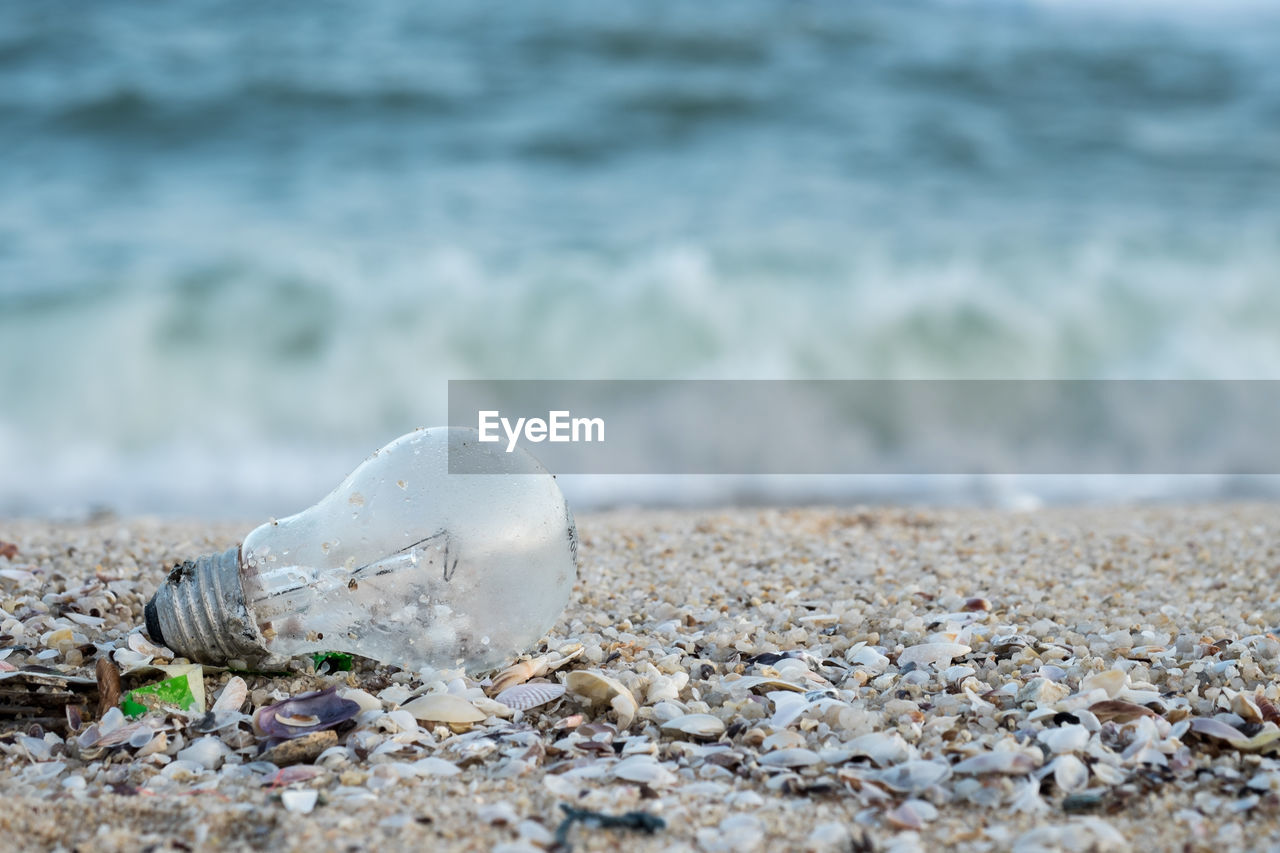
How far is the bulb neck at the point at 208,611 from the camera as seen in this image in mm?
1725

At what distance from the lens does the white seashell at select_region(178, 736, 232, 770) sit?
61.7 inches

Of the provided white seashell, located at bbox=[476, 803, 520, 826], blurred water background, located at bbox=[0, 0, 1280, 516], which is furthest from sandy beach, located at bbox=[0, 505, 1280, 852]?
blurred water background, located at bbox=[0, 0, 1280, 516]

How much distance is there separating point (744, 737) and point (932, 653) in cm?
50

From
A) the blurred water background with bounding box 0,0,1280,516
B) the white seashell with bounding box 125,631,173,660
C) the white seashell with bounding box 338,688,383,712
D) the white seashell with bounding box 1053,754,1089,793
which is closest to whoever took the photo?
the white seashell with bounding box 1053,754,1089,793

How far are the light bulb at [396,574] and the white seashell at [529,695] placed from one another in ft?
0.26

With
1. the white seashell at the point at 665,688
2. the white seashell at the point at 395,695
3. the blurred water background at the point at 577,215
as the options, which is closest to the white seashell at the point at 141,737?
the white seashell at the point at 395,695

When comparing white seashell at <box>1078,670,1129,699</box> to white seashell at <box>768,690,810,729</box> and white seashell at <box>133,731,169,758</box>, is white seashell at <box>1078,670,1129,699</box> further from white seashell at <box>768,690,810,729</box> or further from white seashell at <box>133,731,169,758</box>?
white seashell at <box>133,731,169,758</box>

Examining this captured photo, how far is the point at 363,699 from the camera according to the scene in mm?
1693

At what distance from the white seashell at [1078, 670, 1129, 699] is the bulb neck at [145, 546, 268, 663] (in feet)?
4.43

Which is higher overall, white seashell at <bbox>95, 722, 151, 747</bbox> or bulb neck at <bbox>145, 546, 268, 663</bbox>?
bulb neck at <bbox>145, 546, 268, 663</bbox>

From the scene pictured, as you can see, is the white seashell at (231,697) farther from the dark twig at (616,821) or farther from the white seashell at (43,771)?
the dark twig at (616,821)

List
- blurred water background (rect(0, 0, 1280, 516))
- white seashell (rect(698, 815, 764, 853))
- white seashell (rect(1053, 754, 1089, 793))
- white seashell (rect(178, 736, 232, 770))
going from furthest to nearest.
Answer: blurred water background (rect(0, 0, 1280, 516))
white seashell (rect(178, 736, 232, 770))
white seashell (rect(1053, 754, 1089, 793))
white seashell (rect(698, 815, 764, 853))

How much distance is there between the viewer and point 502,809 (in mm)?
1381

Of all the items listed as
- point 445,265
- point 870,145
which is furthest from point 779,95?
point 445,265
